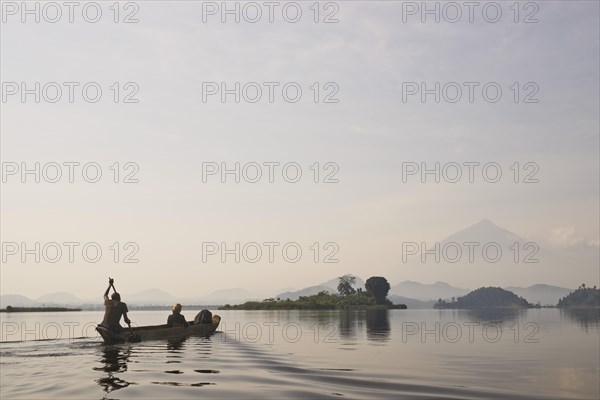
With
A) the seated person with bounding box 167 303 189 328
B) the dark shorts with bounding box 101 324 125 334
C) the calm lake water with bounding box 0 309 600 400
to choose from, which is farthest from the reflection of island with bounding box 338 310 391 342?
the dark shorts with bounding box 101 324 125 334

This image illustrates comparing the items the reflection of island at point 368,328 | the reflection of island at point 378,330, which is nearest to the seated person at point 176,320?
the reflection of island at point 368,328

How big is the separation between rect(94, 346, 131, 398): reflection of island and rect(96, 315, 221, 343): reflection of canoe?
1.24 m

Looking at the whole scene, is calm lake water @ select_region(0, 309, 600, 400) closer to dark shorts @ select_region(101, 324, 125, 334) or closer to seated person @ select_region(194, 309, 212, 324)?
dark shorts @ select_region(101, 324, 125, 334)

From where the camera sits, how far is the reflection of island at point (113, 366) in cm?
1752

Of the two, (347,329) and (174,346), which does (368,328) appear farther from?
(174,346)

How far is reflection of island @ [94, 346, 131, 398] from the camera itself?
1752 cm

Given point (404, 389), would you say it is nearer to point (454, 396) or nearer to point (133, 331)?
point (454, 396)

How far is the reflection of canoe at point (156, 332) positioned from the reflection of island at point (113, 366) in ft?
4.07

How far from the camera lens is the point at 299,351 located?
3306 cm

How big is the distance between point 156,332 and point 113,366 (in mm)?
14958

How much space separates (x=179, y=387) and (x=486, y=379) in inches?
474

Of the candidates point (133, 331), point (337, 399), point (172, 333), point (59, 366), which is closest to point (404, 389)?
point (337, 399)

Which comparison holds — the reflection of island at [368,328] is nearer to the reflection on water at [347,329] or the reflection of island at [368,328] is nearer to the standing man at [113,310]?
the reflection on water at [347,329]

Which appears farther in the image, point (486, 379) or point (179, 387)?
point (486, 379)
